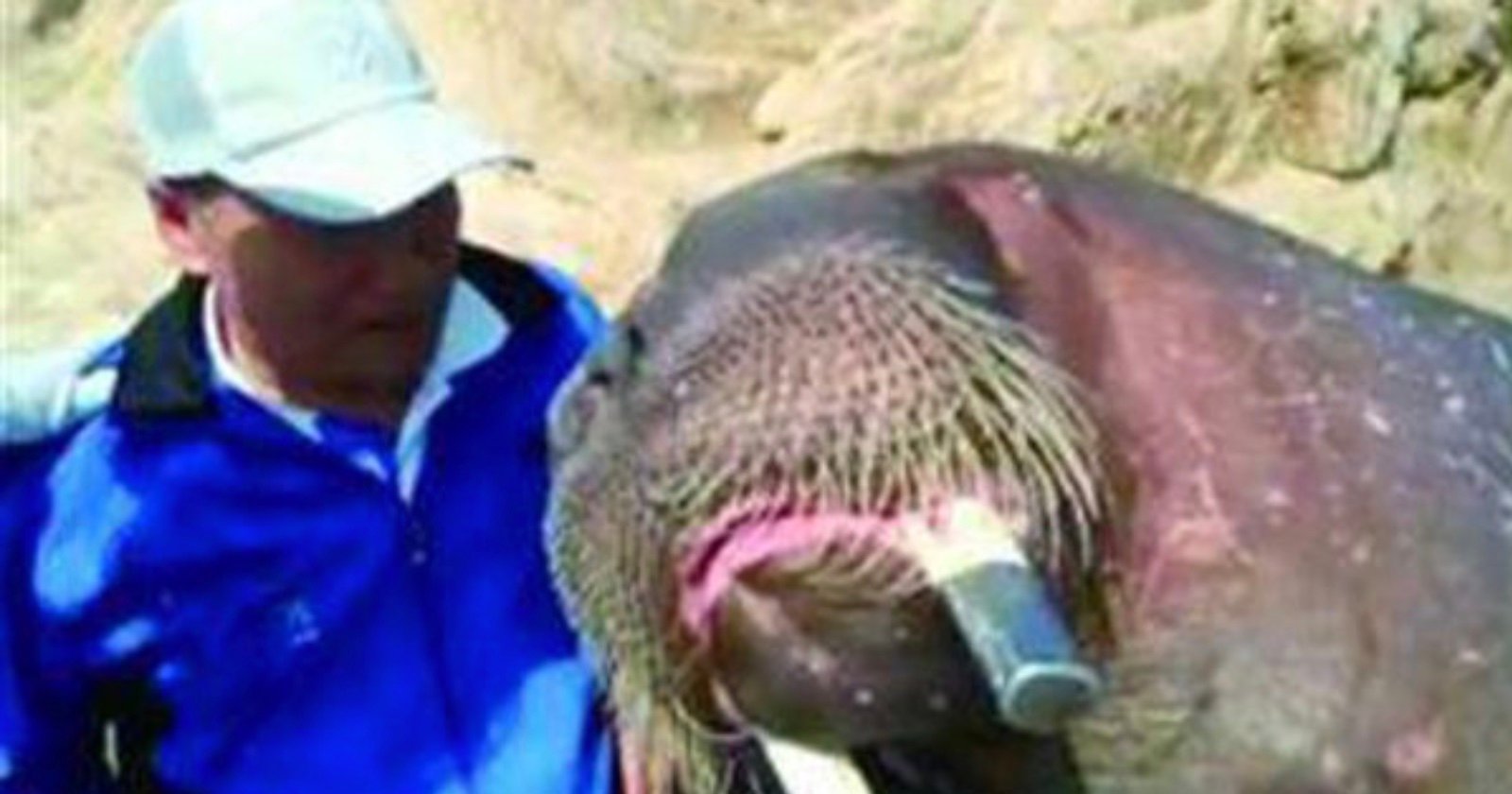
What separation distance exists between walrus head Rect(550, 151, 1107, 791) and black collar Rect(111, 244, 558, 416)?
136cm

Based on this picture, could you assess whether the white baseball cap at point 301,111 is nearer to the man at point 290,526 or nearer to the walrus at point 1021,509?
the man at point 290,526

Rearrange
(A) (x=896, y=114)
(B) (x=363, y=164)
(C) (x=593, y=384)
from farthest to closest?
(A) (x=896, y=114) < (B) (x=363, y=164) < (C) (x=593, y=384)

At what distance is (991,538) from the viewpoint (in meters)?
2.31

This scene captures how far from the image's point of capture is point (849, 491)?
233 cm

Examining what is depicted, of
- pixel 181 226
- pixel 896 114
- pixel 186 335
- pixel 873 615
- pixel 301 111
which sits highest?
pixel 873 615

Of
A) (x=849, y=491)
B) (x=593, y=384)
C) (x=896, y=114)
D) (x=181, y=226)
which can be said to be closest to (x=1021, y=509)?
(x=849, y=491)

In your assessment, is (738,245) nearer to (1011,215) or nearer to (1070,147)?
(1011,215)

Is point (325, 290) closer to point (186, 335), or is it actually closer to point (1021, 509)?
point (186, 335)

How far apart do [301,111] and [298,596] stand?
1.52ft

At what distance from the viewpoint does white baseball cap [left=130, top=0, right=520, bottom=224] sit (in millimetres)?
3625

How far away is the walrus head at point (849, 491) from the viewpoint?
2.32 meters

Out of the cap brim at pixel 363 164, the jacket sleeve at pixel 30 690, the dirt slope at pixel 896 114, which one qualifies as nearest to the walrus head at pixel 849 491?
the cap brim at pixel 363 164

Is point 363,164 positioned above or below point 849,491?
below

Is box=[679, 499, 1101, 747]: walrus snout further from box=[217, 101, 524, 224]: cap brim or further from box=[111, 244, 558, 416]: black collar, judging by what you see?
box=[111, 244, 558, 416]: black collar
